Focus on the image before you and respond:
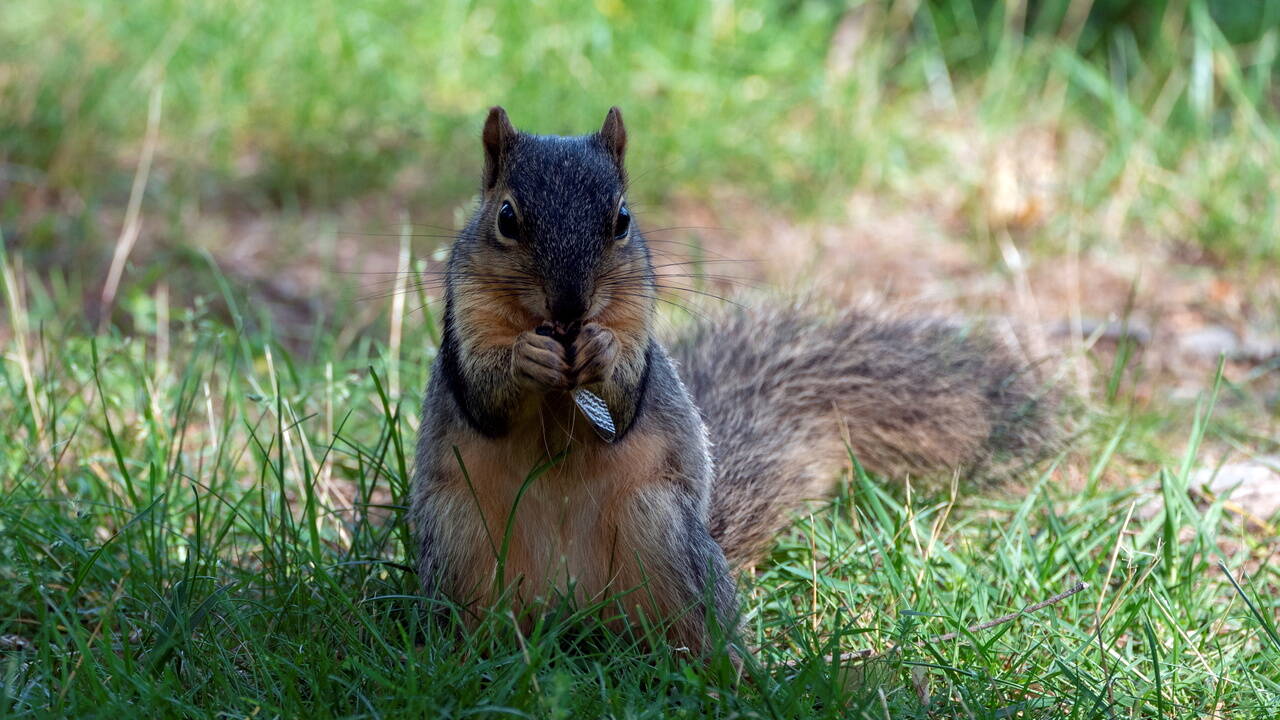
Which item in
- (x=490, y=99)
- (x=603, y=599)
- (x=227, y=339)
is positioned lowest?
(x=603, y=599)

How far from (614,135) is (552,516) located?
2.24 feet

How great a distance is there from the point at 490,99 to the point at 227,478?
2.63 meters

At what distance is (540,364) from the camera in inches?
71.7

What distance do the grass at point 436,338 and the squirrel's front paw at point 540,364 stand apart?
345 mm

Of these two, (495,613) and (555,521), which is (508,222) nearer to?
(555,521)

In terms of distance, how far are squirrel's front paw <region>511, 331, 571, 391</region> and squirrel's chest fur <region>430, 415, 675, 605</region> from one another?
0.14m

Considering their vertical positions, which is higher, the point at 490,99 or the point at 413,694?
the point at 490,99

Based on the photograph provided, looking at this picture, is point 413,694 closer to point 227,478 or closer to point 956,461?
point 227,478

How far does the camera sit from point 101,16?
4.73 m

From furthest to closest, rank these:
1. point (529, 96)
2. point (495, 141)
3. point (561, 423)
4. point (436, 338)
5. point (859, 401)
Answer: point (529, 96)
point (436, 338)
point (859, 401)
point (495, 141)
point (561, 423)

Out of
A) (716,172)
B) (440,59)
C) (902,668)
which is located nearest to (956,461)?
(902,668)

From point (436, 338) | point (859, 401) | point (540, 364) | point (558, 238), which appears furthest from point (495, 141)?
point (859, 401)

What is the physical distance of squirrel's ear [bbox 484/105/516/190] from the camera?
6.86 feet

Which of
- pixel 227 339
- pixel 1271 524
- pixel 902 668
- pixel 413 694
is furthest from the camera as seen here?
pixel 227 339
